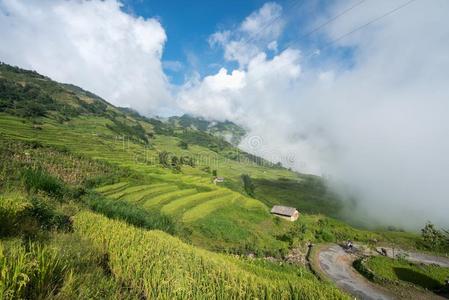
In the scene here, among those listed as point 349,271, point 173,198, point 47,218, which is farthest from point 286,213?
point 47,218

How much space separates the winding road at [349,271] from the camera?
34625 mm

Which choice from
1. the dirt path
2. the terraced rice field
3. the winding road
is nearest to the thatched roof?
the terraced rice field

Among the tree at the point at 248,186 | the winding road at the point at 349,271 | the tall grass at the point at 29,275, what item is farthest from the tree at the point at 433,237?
the tall grass at the point at 29,275

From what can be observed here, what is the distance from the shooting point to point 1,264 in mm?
4258

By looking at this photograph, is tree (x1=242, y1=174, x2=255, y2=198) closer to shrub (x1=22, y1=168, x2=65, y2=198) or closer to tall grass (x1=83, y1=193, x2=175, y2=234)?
tall grass (x1=83, y1=193, x2=175, y2=234)

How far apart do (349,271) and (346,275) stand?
2355 millimetres

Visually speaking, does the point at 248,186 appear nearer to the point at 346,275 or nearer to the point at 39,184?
the point at 346,275

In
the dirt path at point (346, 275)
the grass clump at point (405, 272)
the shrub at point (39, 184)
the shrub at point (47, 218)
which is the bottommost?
the dirt path at point (346, 275)

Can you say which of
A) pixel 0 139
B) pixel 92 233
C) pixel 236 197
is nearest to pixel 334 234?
pixel 236 197

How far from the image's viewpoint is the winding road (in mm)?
34625

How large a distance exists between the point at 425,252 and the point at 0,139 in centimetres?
10423

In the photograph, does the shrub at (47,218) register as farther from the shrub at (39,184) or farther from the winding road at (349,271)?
the winding road at (349,271)

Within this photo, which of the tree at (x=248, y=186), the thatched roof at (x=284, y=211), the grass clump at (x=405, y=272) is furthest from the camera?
the tree at (x=248, y=186)

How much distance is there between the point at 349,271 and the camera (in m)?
42.5
